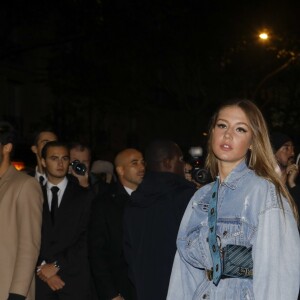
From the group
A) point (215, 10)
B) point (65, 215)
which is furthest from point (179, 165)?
point (215, 10)

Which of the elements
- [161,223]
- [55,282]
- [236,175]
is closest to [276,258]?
[236,175]

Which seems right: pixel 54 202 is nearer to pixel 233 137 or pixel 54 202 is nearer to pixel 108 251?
pixel 108 251

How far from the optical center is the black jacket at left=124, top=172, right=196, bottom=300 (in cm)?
577

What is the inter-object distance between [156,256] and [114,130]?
33.4 metres

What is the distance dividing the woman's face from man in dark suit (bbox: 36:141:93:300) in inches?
129

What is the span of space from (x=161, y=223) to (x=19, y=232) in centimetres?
104

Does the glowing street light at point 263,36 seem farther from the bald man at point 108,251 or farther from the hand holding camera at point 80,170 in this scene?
the bald man at point 108,251

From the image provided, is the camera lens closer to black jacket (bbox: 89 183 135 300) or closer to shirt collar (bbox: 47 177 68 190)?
shirt collar (bbox: 47 177 68 190)

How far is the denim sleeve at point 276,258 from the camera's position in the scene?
12.4ft

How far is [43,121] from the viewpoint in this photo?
31156 mm

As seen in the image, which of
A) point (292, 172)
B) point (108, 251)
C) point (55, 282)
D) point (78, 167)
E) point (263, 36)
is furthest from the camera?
point (263, 36)

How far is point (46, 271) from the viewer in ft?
23.3

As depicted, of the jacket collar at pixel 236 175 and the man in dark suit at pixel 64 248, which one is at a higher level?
the jacket collar at pixel 236 175

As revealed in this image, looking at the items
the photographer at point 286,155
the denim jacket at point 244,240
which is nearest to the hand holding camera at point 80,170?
the photographer at point 286,155
